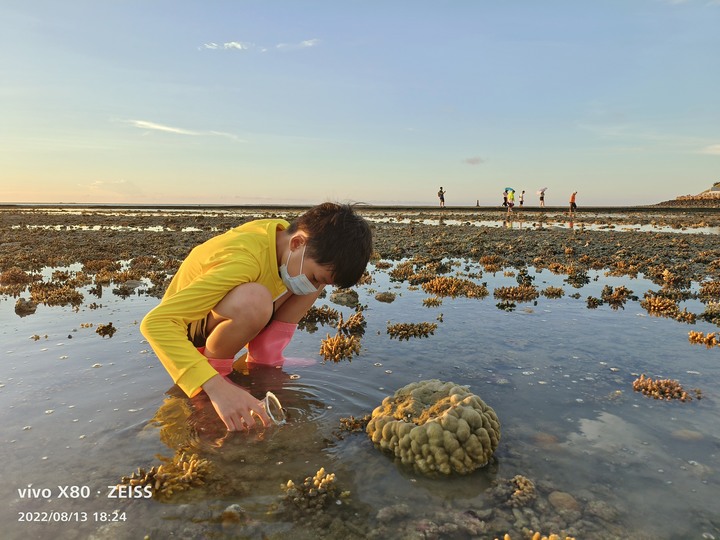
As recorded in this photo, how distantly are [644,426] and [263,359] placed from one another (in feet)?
14.6

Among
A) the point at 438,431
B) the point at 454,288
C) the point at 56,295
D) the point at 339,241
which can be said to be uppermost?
the point at 339,241

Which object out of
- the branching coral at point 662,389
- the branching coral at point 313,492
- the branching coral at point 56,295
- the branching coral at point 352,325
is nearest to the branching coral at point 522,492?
the branching coral at point 313,492

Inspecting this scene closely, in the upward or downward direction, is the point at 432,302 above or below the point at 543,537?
above

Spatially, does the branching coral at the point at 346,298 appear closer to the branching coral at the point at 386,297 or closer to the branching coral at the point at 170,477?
the branching coral at the point at 386,297

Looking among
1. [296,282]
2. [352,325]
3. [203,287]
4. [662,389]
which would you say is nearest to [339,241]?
[296,282]

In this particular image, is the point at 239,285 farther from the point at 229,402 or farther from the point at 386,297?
the point at 386,297

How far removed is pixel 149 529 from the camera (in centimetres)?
309

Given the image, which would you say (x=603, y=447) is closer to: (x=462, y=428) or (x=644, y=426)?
(x=644, y=426)

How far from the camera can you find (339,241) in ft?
14.6

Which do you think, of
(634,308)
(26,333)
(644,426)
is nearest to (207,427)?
(644,426)

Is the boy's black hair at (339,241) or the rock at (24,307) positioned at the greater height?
the boy's black hair at (339,241)

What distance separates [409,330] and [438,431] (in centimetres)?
395

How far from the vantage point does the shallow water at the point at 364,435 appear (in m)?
3.24

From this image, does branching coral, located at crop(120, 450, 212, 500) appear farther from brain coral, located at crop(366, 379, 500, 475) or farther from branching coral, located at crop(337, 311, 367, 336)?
branching coral, located at crop(337, 311, 367, 336)
